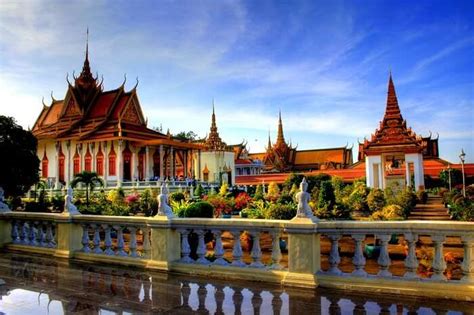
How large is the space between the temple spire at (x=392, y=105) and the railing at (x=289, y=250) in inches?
1261

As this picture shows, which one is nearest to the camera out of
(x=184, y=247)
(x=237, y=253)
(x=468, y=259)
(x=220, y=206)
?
(x=468, y=259)

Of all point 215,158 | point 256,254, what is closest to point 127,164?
point 215,158

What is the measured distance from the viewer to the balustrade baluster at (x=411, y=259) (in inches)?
203

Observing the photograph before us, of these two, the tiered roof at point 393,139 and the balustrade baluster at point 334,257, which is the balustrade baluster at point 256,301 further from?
the tiered roof at point 393,139

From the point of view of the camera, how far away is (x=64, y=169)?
4019 cm

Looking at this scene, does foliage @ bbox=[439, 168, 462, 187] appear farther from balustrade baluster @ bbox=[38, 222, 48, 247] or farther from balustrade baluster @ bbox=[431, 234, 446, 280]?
balustrade baluster @ bbox=[38, 222, 48, 247]

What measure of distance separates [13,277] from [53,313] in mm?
2457

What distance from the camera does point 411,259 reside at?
5.21 metres

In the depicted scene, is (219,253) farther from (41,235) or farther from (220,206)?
(220,206)

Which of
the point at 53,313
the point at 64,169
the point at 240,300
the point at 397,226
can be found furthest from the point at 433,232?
the point at 64,169

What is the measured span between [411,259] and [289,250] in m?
1.52

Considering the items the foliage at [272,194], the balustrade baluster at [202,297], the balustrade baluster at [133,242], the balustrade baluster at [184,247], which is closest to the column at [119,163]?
the foliage at [272,194]

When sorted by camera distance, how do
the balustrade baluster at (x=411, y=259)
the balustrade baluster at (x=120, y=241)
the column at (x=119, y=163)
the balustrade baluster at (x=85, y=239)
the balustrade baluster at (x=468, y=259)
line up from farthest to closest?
1. the column at (x=119, y=163)
2. the balustrade baluster at (x=85, y=239)
3. the balustrade baluster at (x=120, y=241)
4. the balustrade baluster at (x=411, y=259)
5. the balustrade baluster at (x=468, y=259)

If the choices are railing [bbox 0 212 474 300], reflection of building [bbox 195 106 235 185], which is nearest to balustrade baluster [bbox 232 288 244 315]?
railing [bbox 0 212 474 300]
